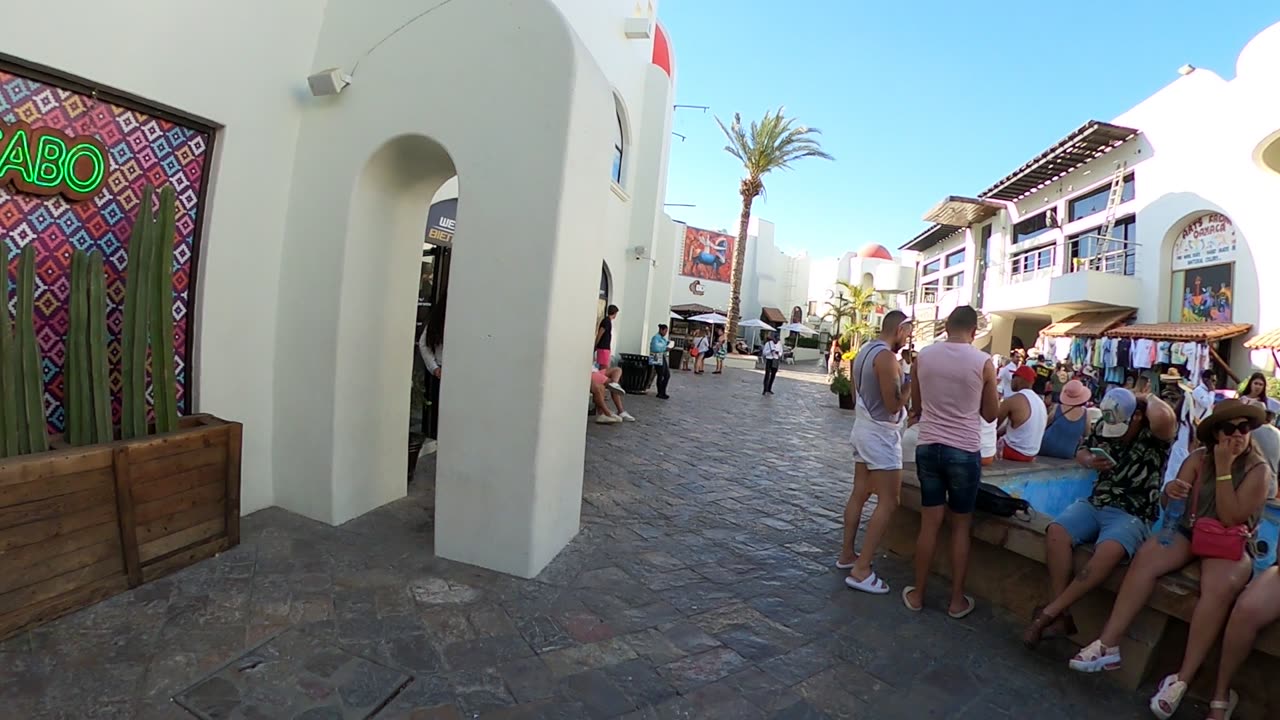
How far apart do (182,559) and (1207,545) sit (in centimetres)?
514

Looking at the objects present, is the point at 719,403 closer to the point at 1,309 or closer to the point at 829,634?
the point at 829,634

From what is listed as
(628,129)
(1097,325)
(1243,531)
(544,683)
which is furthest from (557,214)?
(1097,325)

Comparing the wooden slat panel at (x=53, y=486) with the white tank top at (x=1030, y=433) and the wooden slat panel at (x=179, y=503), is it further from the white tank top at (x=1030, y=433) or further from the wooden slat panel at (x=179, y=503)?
the white tank top at (x=1030, y=433)

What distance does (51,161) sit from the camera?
313 centimetres

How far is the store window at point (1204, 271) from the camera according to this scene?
1511 centimetres

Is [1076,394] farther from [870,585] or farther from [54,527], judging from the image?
[54,527]

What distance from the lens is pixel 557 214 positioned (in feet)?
11.5

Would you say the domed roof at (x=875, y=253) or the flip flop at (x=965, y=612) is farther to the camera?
the domed roof at (x=875, y=253)

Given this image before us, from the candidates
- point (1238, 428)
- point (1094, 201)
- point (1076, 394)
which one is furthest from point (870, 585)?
point (1094, 201)

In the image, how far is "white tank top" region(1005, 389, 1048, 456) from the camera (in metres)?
4.96

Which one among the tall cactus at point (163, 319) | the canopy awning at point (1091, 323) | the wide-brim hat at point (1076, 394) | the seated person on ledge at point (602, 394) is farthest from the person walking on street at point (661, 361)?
the canopy awning at point (1091, 323)

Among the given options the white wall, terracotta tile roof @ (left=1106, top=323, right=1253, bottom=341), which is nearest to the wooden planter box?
the white wall

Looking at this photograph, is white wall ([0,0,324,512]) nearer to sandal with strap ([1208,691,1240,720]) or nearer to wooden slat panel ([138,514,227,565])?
wooden slat panel ([138,514,227,565])

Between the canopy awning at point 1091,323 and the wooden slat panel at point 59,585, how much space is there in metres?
22.6
